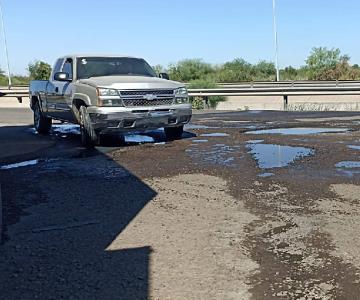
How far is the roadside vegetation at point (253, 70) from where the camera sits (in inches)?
2375

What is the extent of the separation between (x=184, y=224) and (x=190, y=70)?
64705 millimetres

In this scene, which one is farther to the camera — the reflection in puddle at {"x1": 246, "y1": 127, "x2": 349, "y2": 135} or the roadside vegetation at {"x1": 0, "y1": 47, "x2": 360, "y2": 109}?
the roadside vegetation at {"x1": 0, "y1": 47, "x2": 360, "y2": 109}

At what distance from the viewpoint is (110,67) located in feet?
39.6

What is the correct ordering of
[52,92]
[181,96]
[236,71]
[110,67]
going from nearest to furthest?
[181,96], [110,67], [52,92], [236,71]

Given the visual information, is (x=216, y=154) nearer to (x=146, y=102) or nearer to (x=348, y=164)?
(x=146, y=102)

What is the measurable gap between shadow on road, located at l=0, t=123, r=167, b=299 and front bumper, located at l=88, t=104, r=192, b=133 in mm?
2288

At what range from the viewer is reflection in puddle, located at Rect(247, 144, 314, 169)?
855 cm

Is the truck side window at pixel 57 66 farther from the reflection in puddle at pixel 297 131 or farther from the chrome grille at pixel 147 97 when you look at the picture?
the reflection in puddle at pixel 297 131

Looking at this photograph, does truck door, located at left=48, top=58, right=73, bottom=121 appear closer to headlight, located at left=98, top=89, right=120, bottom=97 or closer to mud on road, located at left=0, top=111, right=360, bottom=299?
headlight, located at left=98, top=89, right=120, bottom=97

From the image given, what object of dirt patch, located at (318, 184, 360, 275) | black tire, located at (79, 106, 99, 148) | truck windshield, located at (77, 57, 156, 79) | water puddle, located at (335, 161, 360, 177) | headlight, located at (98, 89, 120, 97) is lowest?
dirt patch, located at (318, 184, 360, 275)

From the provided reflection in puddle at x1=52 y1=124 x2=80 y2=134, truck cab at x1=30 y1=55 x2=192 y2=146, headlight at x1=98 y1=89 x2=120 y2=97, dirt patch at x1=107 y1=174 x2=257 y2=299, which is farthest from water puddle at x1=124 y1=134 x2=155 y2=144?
dirt patch at x1=107 y1=174 x2=257 y2=299

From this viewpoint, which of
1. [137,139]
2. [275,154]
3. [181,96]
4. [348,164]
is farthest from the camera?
[137,139]

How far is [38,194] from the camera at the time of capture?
6.79 metres

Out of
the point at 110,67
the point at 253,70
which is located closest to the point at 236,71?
the point at 253,70
